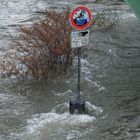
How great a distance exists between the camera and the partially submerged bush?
11.9m

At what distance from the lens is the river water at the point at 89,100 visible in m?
9.21

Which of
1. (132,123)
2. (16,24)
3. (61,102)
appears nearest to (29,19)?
(16,24)

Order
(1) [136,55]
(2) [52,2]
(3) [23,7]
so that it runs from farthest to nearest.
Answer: (2) [52,2], (3) [23,7], (1) [136,55]

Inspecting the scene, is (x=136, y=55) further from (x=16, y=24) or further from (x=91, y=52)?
A: (x=16, y=24)

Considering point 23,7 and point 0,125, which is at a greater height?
point 23,7

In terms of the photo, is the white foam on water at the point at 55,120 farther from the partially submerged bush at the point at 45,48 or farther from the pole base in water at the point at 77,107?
the partially submerged bush at the point at 45,48

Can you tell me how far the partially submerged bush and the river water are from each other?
39 centimetres

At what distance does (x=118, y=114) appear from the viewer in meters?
10.1

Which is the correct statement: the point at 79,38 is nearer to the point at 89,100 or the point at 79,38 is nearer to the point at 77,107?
the point at 77,107

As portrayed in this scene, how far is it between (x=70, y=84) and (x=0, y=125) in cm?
301

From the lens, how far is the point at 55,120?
9.70 metres

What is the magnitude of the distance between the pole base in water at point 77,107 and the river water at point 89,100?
11 centimetres

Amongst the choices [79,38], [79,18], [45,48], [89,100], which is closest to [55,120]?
[89,100]

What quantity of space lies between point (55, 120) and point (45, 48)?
292 centimetres
